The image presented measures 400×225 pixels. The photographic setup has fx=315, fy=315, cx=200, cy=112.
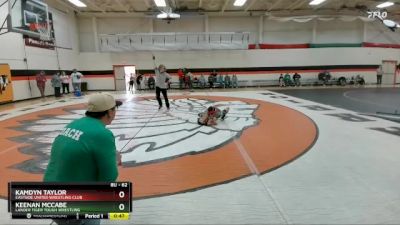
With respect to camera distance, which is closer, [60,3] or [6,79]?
[6,79]

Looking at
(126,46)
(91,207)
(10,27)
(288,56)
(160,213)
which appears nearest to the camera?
(91,207)

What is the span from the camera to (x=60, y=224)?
1.73 meters

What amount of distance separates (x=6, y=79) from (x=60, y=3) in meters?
7.62

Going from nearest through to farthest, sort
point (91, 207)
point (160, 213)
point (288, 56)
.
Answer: point (91, 207), point (160, 213), point (288, 56)

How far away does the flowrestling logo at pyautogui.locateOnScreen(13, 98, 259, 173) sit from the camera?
488 centimetres

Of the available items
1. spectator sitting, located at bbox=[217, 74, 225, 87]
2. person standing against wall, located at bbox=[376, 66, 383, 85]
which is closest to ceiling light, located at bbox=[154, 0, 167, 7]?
spectator sitting, located at bbox=[217, 74, 225, 87]

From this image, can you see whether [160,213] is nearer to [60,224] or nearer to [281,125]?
[60,224]

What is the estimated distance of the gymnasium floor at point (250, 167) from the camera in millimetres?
2877

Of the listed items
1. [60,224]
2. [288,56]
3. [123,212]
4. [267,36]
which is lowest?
[60,224]

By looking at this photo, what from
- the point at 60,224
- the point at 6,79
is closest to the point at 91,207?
the point at 60,224

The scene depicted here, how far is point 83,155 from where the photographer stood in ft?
5.78
